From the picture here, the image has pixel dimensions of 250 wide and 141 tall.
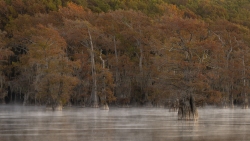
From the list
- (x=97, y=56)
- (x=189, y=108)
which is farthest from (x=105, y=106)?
(x=189, y=108)

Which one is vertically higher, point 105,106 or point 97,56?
point 97,56

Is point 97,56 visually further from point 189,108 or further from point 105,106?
point 189,108

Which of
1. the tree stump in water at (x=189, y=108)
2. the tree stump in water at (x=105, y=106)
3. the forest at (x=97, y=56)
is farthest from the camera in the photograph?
the tree stump in water at (x=105, y=106)

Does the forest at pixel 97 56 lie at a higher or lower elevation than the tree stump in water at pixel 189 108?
higher

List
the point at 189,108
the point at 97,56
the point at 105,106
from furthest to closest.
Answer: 1. the point at 97,56
2. the point at 105,106
3. the point at 189,108

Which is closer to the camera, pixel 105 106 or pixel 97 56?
pixel 105 106

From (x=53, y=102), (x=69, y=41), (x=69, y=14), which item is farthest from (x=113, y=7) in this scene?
(x=53, y=102)

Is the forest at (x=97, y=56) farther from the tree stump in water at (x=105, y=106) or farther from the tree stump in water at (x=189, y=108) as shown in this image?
the tree stump in water at (x=189, y=108)

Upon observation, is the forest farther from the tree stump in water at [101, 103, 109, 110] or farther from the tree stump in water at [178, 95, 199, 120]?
the tree stump in water at [178, 95, 199, 120]

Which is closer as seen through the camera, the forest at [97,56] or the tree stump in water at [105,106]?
the forest at [97,56]

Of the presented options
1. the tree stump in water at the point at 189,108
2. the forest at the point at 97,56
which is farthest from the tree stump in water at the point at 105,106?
the tree stump in water at the point at 189,108

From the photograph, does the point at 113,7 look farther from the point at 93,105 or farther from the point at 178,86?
the point at 178,86

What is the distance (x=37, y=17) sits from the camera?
8006 centimetres

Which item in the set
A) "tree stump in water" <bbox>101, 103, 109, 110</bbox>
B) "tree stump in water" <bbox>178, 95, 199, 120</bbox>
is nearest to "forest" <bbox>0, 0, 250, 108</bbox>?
"tree stump in water" <bbox>101, 103, 109, 110</bbox>
